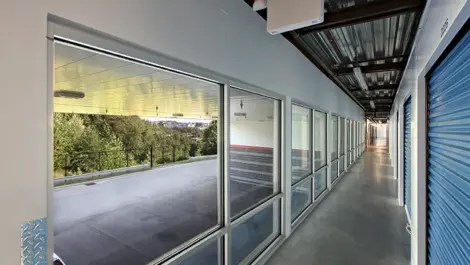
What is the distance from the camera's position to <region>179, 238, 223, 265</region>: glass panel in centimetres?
221

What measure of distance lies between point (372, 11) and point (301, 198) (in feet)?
11.1

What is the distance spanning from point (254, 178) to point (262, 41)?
2304mm

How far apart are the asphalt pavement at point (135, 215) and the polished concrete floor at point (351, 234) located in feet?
3.07

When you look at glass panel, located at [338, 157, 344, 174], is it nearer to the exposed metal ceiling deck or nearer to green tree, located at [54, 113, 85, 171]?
the exposed metal ceiling deck

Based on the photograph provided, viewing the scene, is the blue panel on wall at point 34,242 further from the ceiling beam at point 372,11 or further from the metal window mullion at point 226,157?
the ceiling beam at point 372,11

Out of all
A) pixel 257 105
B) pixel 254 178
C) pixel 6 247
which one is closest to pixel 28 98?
pixel 6 247

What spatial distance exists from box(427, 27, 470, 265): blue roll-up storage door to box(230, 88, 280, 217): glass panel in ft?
5.80

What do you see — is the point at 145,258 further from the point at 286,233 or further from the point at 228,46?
the point at 228,46

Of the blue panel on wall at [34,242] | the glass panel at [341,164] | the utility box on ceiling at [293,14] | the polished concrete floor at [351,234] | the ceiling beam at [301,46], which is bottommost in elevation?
the polished concrete floor at [351,234]

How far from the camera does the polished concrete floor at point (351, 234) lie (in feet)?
9.57

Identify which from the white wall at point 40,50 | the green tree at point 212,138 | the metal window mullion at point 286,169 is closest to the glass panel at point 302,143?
the metal window mullion at point 286,169

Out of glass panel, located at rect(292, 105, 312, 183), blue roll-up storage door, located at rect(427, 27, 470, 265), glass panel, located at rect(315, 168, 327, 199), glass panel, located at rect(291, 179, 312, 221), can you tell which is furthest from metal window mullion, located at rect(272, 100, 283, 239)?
glass panel, located at rect(315, 168, 327, 199)

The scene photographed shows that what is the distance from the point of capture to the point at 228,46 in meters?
2.07

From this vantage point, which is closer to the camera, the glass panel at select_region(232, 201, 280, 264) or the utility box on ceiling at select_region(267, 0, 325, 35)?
the utility box on ceiling at select_region(267, 0, 325, 35)
